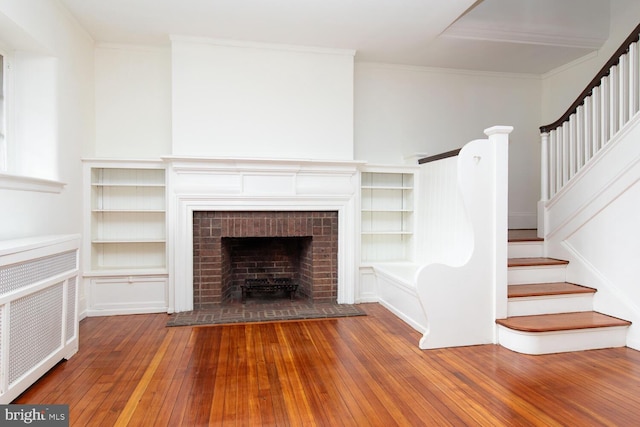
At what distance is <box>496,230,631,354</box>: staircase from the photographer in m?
2.85

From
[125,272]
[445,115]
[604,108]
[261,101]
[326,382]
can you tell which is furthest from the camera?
[445,115]

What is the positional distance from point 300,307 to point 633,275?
9.58 feet

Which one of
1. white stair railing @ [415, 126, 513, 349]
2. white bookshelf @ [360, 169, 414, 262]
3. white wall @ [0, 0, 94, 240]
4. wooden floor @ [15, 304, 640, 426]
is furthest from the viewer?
white bookshelf @ [360, 169, 414, 262]

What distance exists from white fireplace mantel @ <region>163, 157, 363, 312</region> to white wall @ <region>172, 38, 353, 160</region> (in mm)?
196

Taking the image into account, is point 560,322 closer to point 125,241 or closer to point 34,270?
point 34,270

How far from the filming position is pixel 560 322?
Result: 2.96 metres

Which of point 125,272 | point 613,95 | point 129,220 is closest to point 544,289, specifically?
Result: point 613,95

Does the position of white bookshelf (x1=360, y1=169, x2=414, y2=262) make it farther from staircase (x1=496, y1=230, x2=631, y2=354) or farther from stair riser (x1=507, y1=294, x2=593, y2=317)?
stair riser (x1=507, y1=294, x2=593, y2=317)

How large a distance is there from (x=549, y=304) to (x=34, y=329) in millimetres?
3795

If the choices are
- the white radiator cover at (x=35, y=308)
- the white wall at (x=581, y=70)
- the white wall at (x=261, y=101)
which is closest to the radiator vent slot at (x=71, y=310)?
the white radiator cover at (x=35, y=308)

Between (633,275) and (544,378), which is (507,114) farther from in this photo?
(544,378)

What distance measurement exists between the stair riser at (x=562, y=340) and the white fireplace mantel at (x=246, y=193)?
5.65 ft

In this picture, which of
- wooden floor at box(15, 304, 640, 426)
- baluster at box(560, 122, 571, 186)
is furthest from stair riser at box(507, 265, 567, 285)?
baluster at box(560, 122, 571, 186)

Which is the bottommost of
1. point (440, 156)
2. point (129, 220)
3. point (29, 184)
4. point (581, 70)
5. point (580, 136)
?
point (129, 220)
